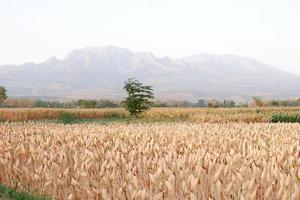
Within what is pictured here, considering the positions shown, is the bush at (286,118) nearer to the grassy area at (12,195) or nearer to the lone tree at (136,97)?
the lone tree at (136,97)

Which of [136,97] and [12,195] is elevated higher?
[136,97]

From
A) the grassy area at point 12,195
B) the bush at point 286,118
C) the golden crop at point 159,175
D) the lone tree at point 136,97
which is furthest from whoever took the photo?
the lone tree at point 136,97

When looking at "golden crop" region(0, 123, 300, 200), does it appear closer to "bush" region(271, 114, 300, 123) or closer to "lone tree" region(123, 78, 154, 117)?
"lone tree" region(123, 78, 154, 117)

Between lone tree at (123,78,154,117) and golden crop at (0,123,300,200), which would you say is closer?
golden crop at (0,123,300,200)

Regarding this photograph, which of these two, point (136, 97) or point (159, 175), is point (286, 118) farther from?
point (159, 175)

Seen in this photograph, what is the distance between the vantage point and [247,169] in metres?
8.46

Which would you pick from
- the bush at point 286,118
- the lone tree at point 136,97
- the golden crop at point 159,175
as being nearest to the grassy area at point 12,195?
the golden crop at point 159,175

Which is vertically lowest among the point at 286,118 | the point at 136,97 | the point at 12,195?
the point at 12,195

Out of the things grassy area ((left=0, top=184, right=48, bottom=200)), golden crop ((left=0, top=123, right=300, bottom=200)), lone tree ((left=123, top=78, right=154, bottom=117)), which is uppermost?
lone tree ((left=123, top=78, right=154, bottom=117))

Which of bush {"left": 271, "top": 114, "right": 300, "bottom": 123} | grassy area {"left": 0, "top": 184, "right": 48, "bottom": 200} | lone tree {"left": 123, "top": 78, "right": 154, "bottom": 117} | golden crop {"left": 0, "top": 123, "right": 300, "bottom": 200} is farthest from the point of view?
lone tree {"left": 123, "top": 78, "right": 154, "bottom": 117}

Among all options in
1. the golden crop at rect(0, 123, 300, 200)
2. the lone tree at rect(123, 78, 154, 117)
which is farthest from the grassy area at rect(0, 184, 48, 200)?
the lone tree at rect(123, 78, 154, 117)

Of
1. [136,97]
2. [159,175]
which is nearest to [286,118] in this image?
[136,97]

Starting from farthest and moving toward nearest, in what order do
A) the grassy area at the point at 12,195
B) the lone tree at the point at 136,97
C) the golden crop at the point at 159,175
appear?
1. the lone tree at the point at 136,97
2. the grassy area at the point at 12,195
3. the golden crop at the point at 159,175

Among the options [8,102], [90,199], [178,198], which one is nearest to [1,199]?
[90,199]
